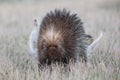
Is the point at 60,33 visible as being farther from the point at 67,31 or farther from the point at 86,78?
the point at 86,78

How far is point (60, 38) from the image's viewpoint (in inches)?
225

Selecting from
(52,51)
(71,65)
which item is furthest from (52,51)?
(71,65)

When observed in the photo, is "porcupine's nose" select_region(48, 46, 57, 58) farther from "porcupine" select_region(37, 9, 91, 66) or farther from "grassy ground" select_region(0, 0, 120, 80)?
"grassy ground" select_region(0, 0, 120, 80)

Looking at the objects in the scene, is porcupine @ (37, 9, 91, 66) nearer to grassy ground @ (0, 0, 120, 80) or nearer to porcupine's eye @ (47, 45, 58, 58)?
porcupine's eye @ (47, 45, 58, 58)

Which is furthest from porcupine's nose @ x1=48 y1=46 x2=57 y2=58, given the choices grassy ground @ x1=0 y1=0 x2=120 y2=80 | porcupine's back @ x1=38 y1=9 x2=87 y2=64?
grassy ground @ x1=0 y1=0 x2=120 y2=80

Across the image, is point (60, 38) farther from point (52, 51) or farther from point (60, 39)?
point (52, 51)

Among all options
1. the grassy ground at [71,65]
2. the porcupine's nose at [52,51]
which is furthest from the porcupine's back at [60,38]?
the grassy ground at [71,65]

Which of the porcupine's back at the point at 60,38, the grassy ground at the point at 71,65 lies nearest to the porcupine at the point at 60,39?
the porcupine's back at the point at 60,38

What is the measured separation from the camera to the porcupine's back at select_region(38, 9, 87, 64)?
5.69 metres

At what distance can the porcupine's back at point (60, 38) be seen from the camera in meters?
5.69

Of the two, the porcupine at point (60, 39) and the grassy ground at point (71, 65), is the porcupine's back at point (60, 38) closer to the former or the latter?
the porcupine at point (60, 39)

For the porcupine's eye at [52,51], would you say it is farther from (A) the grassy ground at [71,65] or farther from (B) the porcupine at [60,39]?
(A) the grassy ground at [71,65]

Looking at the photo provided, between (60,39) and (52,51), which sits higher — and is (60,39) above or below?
above

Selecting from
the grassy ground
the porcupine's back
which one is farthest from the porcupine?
the grassy ground
